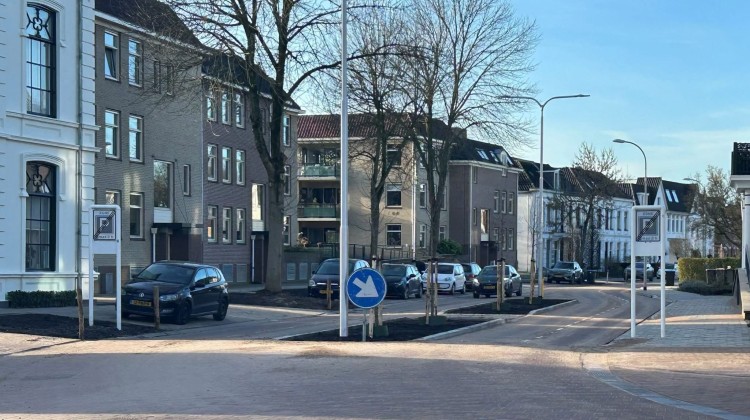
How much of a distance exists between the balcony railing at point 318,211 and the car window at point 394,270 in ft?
84.9

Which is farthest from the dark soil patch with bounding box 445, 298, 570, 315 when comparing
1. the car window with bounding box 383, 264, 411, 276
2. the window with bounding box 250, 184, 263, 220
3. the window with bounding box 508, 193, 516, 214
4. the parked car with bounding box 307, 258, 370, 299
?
the window with bounding box 508, 193, 516, 214

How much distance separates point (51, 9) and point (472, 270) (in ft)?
94.3

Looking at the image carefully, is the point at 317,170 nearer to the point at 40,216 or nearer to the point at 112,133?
the point at 112,133

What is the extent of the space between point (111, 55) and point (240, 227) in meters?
14.6

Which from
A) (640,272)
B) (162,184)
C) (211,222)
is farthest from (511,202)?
(162,184)

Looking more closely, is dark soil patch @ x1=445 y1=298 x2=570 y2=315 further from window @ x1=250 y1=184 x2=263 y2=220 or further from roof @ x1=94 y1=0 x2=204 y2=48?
window @ x1=250 y1=184 x2=263 y2=220

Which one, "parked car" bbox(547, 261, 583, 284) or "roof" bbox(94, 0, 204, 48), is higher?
"roof" bbox(94, 0, 204, 48)

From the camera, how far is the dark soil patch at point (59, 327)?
2111 centimetres

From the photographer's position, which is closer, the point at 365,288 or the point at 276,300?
the point at 365,288

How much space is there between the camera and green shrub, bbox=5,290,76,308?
88.2 ft

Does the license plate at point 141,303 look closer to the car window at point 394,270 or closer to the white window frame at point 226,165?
the car window at point 394,270

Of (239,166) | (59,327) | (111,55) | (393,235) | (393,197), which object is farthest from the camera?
(393,197)

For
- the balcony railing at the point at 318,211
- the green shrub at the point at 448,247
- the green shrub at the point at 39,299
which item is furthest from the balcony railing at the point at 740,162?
the green shrub at the point at 448,247

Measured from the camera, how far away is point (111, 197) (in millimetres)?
40500
